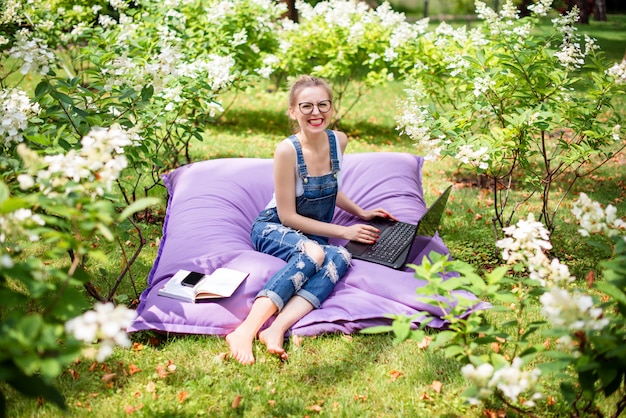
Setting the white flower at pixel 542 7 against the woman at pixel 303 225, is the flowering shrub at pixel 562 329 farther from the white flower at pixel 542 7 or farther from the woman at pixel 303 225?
the white flower at pixel 542 7

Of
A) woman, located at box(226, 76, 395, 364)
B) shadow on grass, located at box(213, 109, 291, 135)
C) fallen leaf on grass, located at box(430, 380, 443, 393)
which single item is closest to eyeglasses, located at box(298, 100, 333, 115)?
woman, located at box(226, 76, 395, 364)

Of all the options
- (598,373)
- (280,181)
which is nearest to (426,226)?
(280,181)

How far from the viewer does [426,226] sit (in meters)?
3.38

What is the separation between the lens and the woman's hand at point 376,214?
12.7ft

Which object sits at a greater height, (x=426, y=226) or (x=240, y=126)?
(x=426, y=226)

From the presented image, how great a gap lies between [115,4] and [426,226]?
396 centimetres

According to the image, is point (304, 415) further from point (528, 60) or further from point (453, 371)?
point (528, 60)

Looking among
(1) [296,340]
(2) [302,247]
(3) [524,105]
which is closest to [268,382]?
(1) [296,340]

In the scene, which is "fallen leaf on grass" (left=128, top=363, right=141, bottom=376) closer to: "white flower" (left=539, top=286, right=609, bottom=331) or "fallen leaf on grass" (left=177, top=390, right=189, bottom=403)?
"fallen leaf on grass" (left=177, top=390, right=189, bottom=403)

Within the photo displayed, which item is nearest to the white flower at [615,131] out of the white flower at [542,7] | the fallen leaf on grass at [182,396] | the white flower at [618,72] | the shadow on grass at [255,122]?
the white flower at [618,72]

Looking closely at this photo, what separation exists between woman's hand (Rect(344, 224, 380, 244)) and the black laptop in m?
0.07

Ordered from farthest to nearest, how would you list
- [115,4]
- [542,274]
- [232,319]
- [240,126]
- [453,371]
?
[240,126] → [115,4] → [232,319] → [453,371] → [542,274]

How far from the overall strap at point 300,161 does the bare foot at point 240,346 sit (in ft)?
3.34

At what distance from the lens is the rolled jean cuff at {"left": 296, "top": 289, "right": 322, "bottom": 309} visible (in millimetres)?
3062
